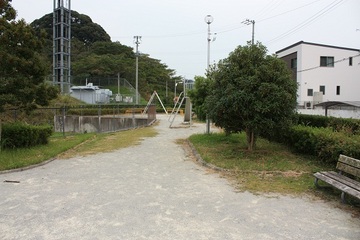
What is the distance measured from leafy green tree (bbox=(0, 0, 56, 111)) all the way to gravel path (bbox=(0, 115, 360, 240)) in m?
3.32

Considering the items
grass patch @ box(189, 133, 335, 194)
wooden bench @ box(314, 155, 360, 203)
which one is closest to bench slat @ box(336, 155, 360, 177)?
wooden bench @ box(314, 155, 360, 203)

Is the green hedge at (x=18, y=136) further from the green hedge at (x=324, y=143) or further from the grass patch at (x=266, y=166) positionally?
the green hedge at (x=324, y=143)

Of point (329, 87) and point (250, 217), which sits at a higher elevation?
point (329, 87)

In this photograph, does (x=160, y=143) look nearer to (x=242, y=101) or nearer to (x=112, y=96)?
(x=242, y=101)

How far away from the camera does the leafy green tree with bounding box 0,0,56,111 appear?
9.62 metres

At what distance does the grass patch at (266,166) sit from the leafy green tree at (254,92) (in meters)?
0.87

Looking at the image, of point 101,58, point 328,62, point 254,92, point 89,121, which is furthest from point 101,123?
point 101,58

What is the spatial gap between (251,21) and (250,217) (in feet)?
114

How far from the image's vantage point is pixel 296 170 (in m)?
7.67

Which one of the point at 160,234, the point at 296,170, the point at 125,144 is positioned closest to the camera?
the point at 160,234

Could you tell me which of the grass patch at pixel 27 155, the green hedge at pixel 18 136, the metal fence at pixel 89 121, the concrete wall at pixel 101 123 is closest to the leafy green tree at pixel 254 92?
the grass patch at pixel 27 155

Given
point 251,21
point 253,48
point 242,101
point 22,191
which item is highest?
point 251,21

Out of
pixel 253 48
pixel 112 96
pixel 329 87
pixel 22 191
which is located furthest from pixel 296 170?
pixel 112 96

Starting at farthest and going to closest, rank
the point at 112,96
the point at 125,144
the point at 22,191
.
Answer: the point at 112,96, the point at 125,144, the point at 22,191
